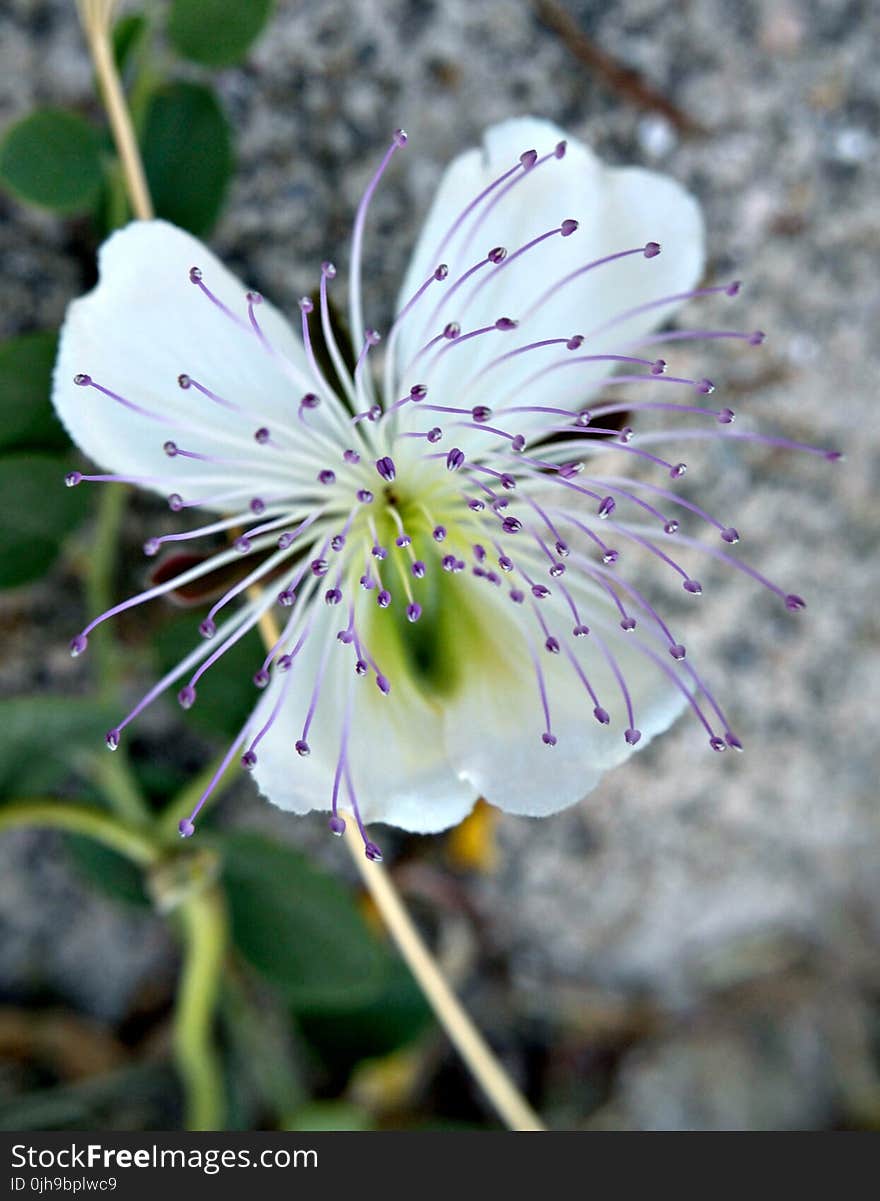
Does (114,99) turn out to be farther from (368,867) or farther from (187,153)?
(368,867)

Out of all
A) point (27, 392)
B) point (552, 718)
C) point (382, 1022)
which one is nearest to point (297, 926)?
point (382, 1022)

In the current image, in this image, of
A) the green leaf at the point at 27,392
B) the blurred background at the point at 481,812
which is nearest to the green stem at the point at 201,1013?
the blurred background at the point at 481,812

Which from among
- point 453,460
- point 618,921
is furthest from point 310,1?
point 618,921

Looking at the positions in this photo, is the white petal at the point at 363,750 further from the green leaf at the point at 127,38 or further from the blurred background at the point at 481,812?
the green leaf at the point at 127,38

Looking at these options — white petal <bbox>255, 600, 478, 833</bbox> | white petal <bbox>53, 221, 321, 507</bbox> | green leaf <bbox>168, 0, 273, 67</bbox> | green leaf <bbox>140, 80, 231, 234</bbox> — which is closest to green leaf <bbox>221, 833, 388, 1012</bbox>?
white petal <bbox>255, 600, 478, 833</bbox>

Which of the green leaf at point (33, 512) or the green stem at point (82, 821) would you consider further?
the green stem at point (82, 821)

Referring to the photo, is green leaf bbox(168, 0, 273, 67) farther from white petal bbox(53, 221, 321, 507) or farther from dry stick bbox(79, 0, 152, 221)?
white petal bbox(53, 221, 321, 507)

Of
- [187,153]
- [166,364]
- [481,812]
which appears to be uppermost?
[187,153]

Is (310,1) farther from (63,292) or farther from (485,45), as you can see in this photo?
(63,292)

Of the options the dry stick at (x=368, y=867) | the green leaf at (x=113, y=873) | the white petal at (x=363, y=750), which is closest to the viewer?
the white petal at (x=363, y=750)
